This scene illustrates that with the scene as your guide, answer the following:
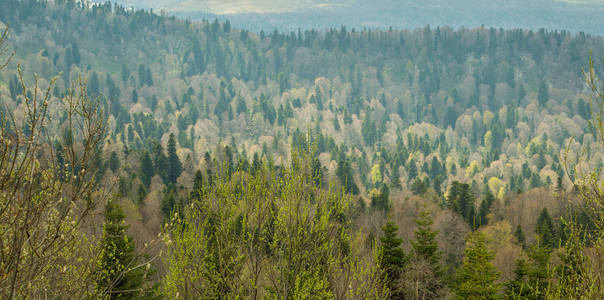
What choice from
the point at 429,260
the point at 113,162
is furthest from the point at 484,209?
the point at 113,162

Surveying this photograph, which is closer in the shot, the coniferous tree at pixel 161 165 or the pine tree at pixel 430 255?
the pine tree at pixel 430 255

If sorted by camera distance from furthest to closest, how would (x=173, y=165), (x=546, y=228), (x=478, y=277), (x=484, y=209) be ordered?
1. (x=173, y=165)
2. (x=484, y=209)
3. (x=546, y=228)
4. (x=478, y=277)

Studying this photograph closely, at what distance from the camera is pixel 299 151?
15953 mm

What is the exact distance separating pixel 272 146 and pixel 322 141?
20513mm

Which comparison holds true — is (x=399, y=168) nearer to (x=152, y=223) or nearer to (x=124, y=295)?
(x=152, y=223)

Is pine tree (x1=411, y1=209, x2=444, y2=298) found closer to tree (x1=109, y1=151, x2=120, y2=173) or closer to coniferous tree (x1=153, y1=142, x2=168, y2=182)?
tree (x1=109, y1=151, x2=120, y2=173)

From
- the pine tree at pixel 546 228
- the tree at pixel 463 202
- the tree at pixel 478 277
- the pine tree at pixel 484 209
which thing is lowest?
the pine tree at pixel 484 209

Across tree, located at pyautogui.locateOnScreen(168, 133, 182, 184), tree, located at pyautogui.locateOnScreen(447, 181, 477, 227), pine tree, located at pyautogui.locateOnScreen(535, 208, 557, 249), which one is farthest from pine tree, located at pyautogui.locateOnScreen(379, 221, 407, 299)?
tree, located at pyautogui.locateOnScreen(168, 133, 182, 184)

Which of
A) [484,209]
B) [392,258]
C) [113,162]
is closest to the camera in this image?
[392,258]

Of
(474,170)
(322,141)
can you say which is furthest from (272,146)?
(474,170)

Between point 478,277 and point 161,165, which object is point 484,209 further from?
point 161,165

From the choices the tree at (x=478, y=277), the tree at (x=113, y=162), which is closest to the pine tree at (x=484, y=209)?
the tree at (x=478, y=277)

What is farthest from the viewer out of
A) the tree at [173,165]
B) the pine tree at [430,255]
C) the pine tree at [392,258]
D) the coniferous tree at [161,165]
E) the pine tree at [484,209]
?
the tree at [173,165]

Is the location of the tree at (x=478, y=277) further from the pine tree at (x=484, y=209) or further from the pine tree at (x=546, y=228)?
the pine tree at (x=484, y=209)
